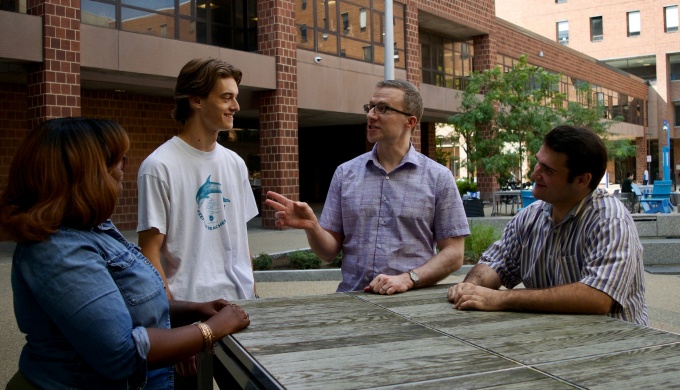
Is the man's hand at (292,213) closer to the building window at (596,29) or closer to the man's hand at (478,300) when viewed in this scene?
the man's hand at (478,300)

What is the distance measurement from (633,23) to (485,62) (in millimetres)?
35792

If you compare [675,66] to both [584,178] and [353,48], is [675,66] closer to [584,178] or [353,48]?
[353,48]

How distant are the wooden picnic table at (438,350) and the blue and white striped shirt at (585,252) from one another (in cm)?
25

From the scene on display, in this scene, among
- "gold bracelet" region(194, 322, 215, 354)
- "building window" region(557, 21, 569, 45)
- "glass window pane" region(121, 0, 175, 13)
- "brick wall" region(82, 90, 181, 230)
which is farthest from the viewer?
"building window" region(557, 21, 569, 45)

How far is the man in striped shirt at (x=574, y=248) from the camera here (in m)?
2.73

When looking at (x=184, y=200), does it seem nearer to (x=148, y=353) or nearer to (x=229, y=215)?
(x=229, y=215)

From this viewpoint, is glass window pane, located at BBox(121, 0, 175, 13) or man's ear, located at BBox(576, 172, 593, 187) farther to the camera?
glass window pane, located at BBox(121, 0, 175, 13)

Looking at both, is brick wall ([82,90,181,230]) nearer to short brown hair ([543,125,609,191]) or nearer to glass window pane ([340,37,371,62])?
glass window pane ([340,37,371,62])

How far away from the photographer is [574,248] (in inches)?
118

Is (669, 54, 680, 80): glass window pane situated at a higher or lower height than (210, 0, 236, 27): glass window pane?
higher

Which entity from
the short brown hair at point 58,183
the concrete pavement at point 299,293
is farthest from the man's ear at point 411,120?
the concrete pavement at point 299,293

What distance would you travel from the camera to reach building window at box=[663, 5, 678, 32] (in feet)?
186

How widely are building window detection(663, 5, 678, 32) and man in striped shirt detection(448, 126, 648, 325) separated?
200 feet

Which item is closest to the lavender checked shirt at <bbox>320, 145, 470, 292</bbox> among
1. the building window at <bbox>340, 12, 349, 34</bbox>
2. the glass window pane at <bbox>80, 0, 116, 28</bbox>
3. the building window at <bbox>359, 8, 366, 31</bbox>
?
the glass window pane at <bbox>80, 0, 116, 28</bbox>
